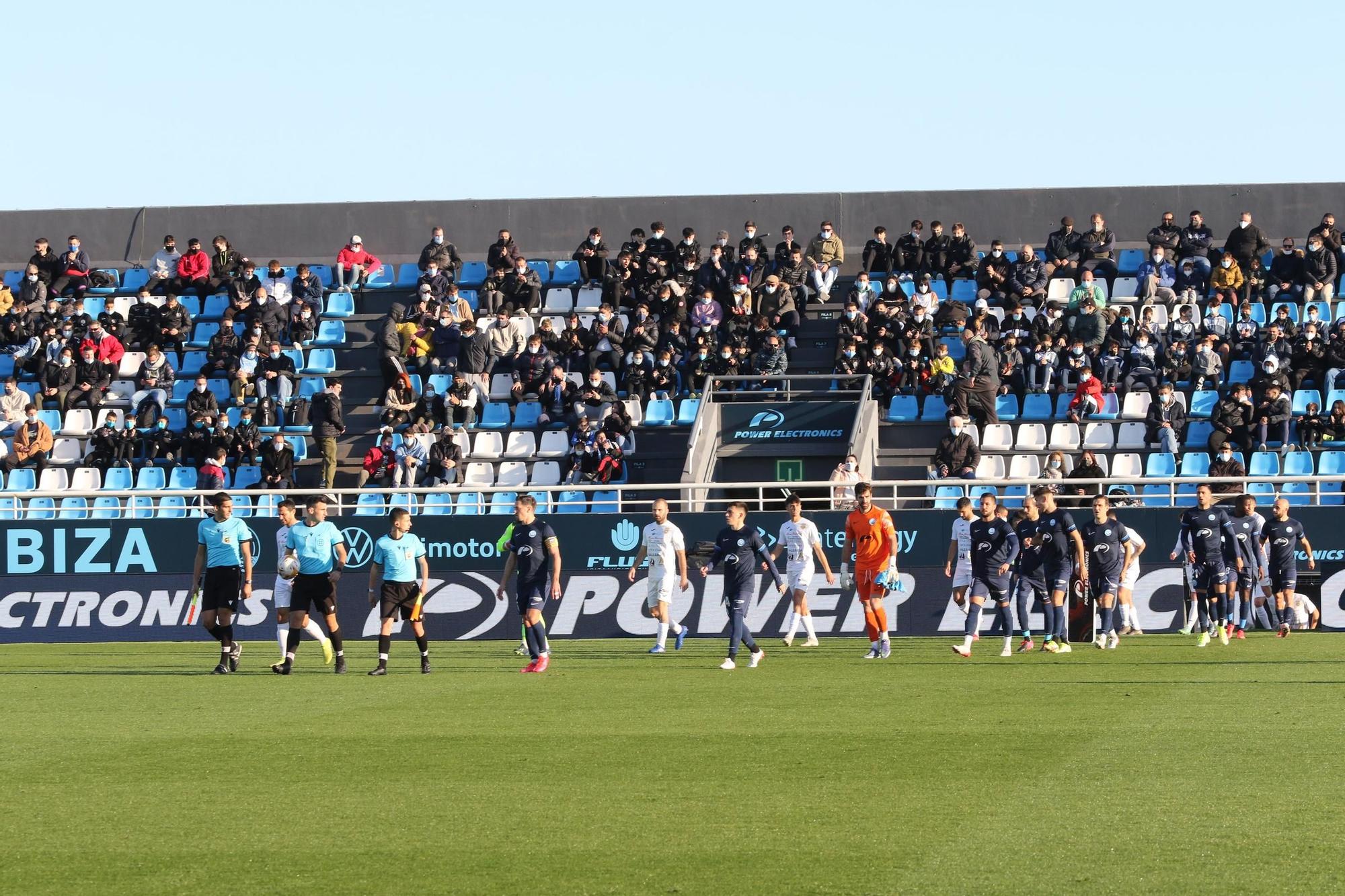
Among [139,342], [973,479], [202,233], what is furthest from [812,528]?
[202,233]

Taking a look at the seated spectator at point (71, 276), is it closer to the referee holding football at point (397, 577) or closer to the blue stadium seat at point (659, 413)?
the blue stadium seat at point (659, 413)

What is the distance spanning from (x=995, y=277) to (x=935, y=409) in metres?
3.82

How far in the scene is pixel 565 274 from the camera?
1400 inches

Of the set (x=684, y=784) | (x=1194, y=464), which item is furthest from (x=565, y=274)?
(x=684, y=784)

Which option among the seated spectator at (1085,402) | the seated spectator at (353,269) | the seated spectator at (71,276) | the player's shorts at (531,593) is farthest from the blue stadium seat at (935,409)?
the seated spectator at (71,276)

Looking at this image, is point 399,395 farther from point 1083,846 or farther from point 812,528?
point 1083,846

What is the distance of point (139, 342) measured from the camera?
114ft

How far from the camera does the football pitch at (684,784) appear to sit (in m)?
7.54

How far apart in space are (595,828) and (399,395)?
75.4 ft

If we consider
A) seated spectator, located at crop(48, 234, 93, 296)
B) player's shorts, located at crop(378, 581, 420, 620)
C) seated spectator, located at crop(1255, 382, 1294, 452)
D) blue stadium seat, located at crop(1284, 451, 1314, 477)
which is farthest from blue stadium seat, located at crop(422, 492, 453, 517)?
blue stadium seat, located at crop(1284, 451, 1314, 477)

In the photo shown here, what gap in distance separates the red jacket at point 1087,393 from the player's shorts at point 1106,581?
799 cm

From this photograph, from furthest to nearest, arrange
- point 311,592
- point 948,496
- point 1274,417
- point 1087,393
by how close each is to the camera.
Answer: point 1087,393
point 1274,417
point 948,496
point 311,592

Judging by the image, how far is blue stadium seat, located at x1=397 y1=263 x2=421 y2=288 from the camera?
117ft

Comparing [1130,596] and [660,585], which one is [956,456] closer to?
[1130,596]
